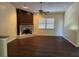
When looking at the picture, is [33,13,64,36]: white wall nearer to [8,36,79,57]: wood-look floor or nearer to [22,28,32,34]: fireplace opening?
[22,28,32,34]: fireplace opening

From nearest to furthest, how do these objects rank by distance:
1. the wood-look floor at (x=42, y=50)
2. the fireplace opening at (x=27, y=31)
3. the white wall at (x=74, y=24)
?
1. the wood-look floor at (x=42, y=50)
2. the white wall at (x=74, y=24)
3. the fireplace opening at (x=27, y=31)

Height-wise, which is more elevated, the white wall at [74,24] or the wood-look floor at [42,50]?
the white wall at [74,24]

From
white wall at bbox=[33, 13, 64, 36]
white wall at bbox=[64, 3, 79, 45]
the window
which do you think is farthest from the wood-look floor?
the window

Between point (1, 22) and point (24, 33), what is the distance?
3721 millimetres

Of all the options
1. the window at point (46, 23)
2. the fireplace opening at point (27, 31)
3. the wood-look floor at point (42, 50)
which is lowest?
the wood-look floor at point (42, 50)

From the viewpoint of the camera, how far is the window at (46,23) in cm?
1055

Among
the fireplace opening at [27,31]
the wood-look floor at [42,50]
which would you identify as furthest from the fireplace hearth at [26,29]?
the wood-look floor at [42,50]

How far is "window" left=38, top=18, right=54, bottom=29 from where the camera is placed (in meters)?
10.5

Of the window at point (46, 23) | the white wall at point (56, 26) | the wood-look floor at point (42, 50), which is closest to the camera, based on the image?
the wood-look floor at point (42, 50)

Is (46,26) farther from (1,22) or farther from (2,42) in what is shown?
(2,42)

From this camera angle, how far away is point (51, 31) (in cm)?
1045

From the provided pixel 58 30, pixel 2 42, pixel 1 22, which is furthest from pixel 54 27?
pixel 2 42

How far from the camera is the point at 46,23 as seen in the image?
1059 centimetres

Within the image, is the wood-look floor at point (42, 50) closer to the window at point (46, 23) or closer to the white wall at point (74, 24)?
the white wall at point (74, 24)
